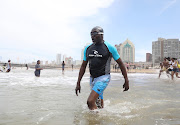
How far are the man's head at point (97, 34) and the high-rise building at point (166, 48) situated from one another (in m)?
140

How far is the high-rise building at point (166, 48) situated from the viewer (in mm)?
140750

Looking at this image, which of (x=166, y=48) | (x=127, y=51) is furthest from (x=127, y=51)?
(x=166, y=48)

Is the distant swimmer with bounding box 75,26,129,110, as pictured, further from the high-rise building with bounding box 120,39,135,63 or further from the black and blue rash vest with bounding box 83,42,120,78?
the high-rise building with bounding box 120,39,135,63

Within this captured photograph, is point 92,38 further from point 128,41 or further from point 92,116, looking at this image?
point 128,41

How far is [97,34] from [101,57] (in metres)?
0.47

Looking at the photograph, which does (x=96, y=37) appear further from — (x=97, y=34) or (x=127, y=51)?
(x=127, y=51)

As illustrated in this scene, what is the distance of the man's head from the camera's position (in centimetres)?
325

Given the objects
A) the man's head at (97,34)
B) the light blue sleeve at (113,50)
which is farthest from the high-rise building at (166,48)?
the man's head at (97,34)

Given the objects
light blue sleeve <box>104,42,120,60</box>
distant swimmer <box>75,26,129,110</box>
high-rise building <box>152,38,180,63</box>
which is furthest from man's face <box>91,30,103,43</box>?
high-rise building <box>152,38,180,63</box>

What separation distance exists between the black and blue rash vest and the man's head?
0.11 m

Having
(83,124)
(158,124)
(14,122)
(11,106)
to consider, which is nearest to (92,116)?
(83,124)

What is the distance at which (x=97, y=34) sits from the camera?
325 centimetres

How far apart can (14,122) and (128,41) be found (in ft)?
604

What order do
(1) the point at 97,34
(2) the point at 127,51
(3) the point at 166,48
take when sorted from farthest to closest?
(2) the point at 127,51, (3) the point at 166,48, (1) the point at 97,34
